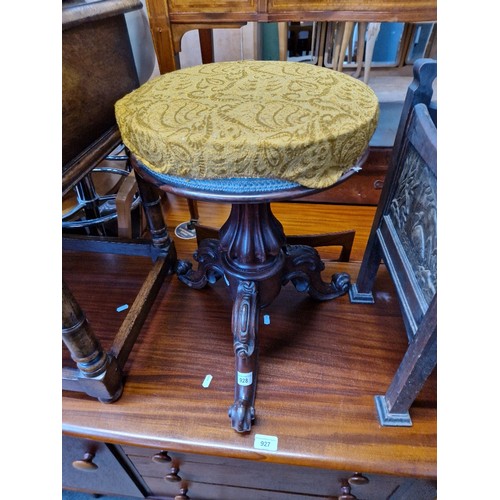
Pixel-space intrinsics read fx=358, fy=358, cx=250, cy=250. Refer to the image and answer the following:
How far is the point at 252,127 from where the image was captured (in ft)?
1.36

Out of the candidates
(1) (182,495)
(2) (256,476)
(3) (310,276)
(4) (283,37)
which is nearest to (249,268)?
(3) (310,276)

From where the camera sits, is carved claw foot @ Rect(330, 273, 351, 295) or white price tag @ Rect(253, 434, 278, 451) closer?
white price tag @ Rect(253, 434, 278, 451)

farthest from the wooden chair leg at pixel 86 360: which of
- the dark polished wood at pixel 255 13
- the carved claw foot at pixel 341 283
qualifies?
the dark polished wood at pixel 255 13

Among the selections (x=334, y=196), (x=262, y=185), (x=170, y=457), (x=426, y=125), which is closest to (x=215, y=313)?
(x=170, y=457)

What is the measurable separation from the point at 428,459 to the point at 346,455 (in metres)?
0.13

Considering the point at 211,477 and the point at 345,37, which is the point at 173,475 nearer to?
the point at 211,477

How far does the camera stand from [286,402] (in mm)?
642

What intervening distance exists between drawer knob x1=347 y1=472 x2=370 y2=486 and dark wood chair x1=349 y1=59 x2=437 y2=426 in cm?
11

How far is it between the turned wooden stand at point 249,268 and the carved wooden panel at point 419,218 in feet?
0.40

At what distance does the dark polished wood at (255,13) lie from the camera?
725mm

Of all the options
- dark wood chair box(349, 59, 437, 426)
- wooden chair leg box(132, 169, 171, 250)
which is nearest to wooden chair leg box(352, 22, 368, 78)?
dark wood chair box(349, 59, 437, 426)

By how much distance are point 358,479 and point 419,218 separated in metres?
0.45

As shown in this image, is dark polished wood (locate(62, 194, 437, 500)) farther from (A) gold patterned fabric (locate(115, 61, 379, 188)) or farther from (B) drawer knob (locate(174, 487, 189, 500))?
(A) gold patterned fabric (locate(115, 61, 379, 188))

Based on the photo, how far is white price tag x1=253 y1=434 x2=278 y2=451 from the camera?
0.58 meters
